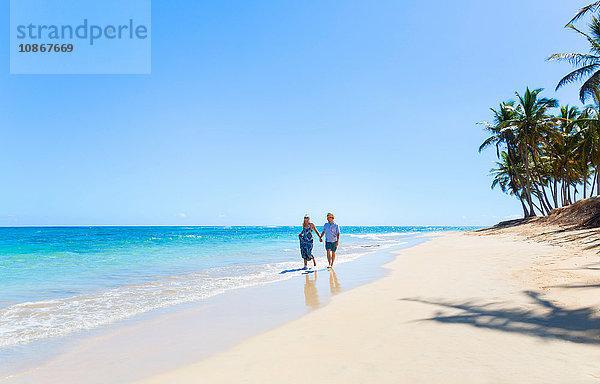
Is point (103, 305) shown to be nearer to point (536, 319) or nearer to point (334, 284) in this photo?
point (334, 284)

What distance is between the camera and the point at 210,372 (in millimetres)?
3336

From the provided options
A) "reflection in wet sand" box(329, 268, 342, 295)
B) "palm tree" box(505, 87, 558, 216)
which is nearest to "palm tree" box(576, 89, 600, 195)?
"palm tree" box(505, 87, 558, 216)

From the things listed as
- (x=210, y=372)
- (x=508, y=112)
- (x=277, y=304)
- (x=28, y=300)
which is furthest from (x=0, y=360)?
(x=508, y=112)

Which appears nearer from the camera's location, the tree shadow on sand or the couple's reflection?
the tree shadow on sand

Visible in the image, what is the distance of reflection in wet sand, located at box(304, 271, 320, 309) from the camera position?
6.24 metres

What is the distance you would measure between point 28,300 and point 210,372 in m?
6.92

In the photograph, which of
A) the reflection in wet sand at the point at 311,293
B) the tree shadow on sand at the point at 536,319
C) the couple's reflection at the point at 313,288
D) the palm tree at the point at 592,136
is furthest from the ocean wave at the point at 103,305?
the palm tree at the point at 592,136

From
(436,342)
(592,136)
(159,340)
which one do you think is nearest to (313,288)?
(159,340)

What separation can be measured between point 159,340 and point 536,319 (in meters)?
4.98

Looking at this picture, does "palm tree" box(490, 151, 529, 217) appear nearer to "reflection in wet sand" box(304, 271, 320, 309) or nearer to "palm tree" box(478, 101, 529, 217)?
"palm tree" box(478, 101, 529, 217)

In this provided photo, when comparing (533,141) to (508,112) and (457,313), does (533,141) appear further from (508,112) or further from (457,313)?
(457,313)

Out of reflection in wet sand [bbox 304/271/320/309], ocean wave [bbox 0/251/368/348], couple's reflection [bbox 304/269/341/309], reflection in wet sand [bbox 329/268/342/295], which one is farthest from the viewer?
reflection in wet sand [bbox 329/268/342/295]

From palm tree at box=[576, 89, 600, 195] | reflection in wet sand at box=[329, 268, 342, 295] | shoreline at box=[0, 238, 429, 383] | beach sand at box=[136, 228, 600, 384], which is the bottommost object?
reflection in wet sand at box=[329, 268, 342, 295]

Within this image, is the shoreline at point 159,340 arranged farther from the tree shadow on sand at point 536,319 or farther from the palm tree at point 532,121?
the palm tree at point 532,121
